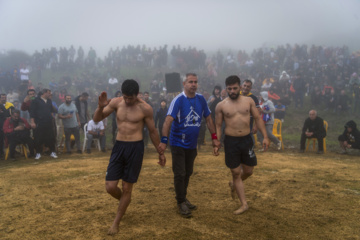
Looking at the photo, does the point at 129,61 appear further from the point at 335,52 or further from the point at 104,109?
the point at 104,109

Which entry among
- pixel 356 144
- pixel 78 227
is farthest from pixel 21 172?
pixel 356 144

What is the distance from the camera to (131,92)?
4211mm

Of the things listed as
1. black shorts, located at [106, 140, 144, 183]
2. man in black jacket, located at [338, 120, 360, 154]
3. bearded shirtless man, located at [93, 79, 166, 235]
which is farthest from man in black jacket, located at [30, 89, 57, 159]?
man in black jacket, located at [338, 120, 360, 154]

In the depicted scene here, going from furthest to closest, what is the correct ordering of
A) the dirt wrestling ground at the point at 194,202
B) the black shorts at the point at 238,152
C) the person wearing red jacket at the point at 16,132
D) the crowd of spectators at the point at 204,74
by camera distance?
1. the crowd of spectators at the point at 204,74
2. the person wearing red jacket at the point at 16,132
3. the black shorts at the point at 238,152
4. the dirt wrestling ground at the point at 194,202

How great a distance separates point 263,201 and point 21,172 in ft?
22.5

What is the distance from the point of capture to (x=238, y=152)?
4.95m

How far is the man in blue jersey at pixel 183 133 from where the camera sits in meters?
4.72

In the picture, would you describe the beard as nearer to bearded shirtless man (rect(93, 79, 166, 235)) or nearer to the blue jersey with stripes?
the blue jersey with stripes

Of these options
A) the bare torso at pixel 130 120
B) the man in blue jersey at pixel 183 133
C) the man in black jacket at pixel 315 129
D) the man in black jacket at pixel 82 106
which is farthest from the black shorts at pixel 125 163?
the man in black jacket at pixel 315 129

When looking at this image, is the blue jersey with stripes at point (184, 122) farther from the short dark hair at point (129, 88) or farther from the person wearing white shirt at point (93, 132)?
the person wearing white shirt at point (93, 132)

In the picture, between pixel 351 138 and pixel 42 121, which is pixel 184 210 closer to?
pixel 42 121

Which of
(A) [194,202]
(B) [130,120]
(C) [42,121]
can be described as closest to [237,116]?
(A) [194,202]

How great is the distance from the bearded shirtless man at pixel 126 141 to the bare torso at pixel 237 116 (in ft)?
4.95

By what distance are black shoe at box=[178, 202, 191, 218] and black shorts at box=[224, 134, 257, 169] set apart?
1.06 metres
